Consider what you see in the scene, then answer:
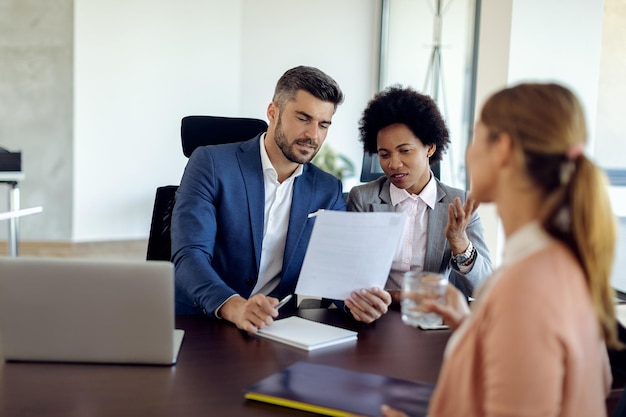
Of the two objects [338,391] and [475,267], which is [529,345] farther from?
[475,267]

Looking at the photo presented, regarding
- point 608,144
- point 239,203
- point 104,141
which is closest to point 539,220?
point 239,203

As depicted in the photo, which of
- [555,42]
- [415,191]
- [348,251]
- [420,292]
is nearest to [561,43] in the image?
[555,42]

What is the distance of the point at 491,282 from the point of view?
98 cm

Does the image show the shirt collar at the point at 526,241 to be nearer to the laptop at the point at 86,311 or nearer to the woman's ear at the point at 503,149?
the woman's ear at the point at 503,149

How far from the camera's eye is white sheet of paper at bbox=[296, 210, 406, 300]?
1789mm

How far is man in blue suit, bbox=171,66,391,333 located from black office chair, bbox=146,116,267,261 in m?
0.20

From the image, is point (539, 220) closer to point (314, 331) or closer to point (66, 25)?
point (314, 331)

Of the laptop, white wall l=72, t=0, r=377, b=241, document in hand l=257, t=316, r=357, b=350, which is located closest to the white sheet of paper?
document in hand l=257, t=316, r=357, b=350

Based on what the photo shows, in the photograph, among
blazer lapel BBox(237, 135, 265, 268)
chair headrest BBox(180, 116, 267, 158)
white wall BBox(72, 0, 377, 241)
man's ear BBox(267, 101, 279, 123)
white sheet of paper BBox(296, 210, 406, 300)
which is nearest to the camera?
white sheet of paper BBox(296, 210, 406, 300)

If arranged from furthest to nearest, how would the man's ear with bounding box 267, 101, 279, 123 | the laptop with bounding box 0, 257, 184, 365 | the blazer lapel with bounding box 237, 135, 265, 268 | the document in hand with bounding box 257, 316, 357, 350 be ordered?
the man's ear with bounding box 267, 101, 279, 123
the blazer lapel with bounding box 237, 135, 265, 268
the document in hand with bounding box 257, 316, 357, 350
the laptop with bounding box 0, 257, 184, 365

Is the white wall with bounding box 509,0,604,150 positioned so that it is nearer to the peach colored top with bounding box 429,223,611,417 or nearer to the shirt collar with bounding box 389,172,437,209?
the shirt collar with bounding box 389,172,437,209

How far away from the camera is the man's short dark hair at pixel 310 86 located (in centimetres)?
229

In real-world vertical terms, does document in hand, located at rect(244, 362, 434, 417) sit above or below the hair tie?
below

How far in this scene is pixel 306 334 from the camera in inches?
67.2
